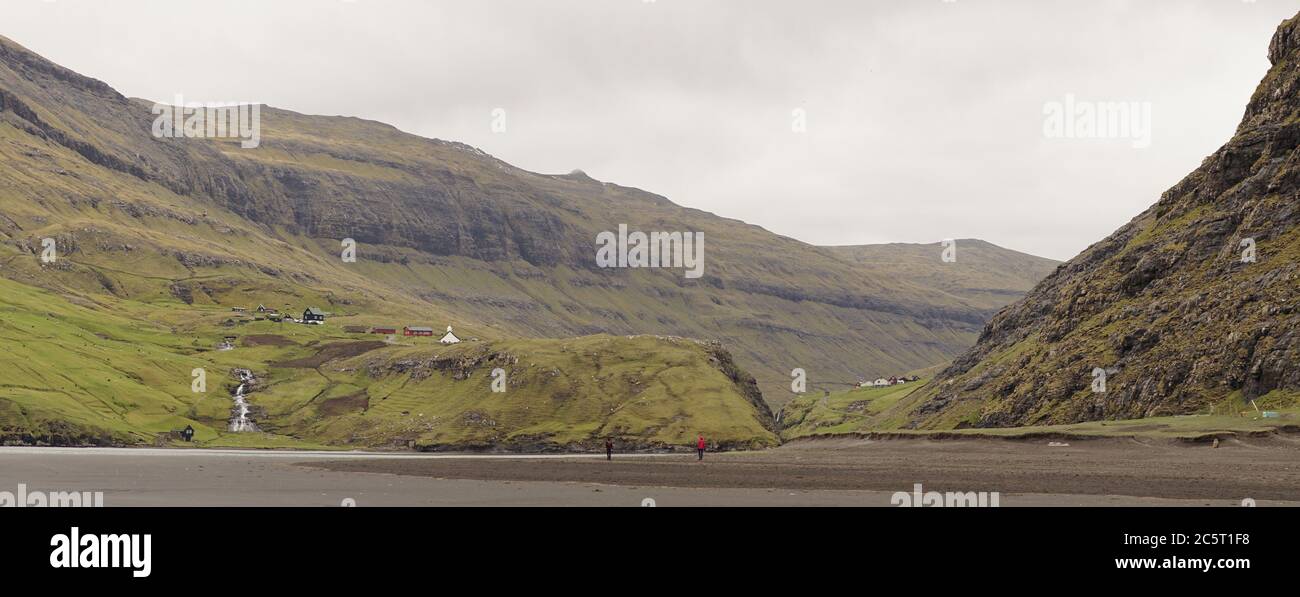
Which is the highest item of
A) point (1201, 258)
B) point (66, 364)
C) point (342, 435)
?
point (1201, 258)

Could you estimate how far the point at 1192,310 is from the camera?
120m

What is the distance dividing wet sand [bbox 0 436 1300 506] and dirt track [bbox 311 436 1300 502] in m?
0.10

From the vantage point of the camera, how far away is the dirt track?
55.1 metres

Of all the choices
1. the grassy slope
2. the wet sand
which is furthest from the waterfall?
the wet sand

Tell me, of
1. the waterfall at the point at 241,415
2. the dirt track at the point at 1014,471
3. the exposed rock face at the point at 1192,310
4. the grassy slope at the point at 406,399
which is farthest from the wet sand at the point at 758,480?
the waterfall at the point at 241,415

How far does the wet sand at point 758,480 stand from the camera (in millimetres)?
50094

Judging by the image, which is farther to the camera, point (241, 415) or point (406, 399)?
point (406, 399)

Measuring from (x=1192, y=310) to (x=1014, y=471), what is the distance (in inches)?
2456

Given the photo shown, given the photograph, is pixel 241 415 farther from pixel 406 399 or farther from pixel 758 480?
pixel 758 480

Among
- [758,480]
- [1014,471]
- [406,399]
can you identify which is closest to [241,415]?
[406,399]
